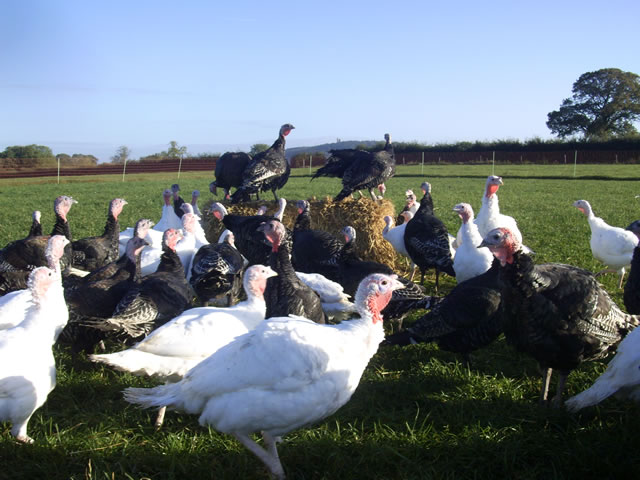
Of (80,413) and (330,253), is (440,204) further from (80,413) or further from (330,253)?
(80,413)

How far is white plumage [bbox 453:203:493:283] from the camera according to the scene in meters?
5.98

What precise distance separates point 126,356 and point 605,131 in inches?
2336

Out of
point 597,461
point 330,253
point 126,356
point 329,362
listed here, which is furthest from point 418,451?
point 330,253

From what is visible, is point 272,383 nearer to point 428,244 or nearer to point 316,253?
point 316,253

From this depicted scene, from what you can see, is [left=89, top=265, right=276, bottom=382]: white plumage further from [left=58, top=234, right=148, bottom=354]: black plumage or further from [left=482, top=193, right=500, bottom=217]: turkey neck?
[left=482, top=193, right=500, bottom=217]: turkey neck

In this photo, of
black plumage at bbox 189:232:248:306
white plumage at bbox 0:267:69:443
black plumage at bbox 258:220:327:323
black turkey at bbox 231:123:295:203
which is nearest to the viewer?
white plumage at bbox 0:267:69:443

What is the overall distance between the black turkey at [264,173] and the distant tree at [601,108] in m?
51.6

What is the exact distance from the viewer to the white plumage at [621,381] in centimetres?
324

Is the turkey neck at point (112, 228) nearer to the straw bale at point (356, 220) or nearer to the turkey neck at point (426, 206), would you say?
the straw bale at point (356, 220)

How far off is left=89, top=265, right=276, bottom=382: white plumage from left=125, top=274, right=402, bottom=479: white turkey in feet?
1.37

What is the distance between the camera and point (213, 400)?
2.99 m

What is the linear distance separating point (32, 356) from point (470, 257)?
15.3ft

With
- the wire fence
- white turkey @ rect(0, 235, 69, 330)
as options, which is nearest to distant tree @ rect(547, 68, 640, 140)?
the wire fence

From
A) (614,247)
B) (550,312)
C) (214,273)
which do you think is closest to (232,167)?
(214,273)
